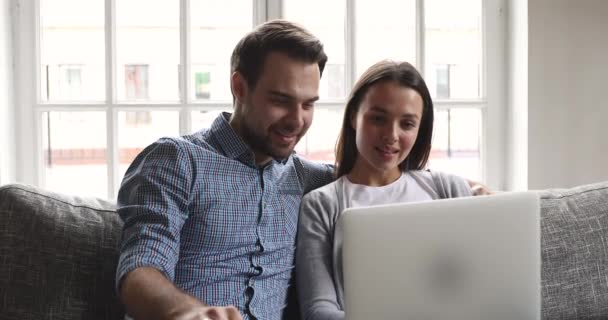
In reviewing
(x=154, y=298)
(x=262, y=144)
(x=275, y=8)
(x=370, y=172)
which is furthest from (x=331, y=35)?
(x=154, y=298)

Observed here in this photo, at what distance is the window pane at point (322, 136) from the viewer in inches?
104

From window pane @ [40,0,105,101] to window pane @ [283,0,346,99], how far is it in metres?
0.69

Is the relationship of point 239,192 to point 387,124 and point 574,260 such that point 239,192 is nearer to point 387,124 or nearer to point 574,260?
point 387,124

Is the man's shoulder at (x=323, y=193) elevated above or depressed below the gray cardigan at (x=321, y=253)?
above

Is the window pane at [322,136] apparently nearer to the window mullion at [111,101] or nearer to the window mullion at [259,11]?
the window mullion at [259,11]

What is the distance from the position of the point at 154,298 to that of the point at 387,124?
70cm

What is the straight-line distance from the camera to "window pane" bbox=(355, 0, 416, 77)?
2.63m

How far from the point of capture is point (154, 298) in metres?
1.38

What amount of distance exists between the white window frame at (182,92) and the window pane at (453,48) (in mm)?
44

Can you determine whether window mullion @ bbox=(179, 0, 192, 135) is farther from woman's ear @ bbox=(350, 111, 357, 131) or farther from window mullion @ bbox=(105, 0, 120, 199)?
woman's ear @ bbox=(350, 111, 357, 131)

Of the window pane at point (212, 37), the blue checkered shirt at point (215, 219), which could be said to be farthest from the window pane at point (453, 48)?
the blue checkered shirt at point (215, 219)

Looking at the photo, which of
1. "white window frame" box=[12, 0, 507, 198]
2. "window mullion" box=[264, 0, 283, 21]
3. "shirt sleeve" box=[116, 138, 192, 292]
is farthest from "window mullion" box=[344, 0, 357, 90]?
"shirt sleeve" box=[116, 138, 192, 292]

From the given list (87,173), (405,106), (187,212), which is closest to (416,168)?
(405,106)

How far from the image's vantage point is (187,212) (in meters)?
1.61
